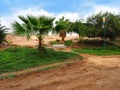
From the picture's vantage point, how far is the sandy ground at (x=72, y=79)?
8438mm

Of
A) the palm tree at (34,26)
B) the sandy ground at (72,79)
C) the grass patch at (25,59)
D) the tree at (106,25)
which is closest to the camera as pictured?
the sandy ground at (72,79)

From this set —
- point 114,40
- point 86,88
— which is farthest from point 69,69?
point 114,40

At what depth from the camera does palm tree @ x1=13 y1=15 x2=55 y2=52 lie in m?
13.9

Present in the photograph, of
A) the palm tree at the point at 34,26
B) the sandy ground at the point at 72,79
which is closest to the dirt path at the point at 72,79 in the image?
the sandy ground at the point at 72,79

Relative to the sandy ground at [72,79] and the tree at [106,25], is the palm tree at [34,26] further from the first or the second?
the tree at [106,25]

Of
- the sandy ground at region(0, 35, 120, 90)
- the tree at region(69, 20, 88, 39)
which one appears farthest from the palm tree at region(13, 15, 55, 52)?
the tree at region(69, 20, 88, 39)

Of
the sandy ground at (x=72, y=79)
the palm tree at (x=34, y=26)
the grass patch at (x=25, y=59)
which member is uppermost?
the palm tree at (x=34, y=26)

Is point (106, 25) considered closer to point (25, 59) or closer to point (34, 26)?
point (34, 26)

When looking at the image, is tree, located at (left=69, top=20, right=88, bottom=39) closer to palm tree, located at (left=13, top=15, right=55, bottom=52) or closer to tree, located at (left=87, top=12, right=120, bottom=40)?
tree, located at (left=87, top=12, right=120, bottom=40)

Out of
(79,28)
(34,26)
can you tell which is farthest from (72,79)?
(79,28)

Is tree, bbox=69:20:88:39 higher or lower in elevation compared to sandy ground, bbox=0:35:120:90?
higher

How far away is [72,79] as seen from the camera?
371 inches

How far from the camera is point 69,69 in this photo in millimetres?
11438

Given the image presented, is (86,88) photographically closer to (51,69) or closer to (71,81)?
(71,81)
